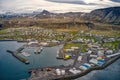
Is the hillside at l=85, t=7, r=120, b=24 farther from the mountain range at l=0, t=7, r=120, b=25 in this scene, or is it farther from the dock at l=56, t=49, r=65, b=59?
the dock at l=56, t=49, r=65, b=59

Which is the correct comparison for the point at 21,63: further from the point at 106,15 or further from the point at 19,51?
the point at 106,15

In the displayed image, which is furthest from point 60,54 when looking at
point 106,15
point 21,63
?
point 106,15

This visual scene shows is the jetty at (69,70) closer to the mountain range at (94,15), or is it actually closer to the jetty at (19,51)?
the jetty at (19,51)

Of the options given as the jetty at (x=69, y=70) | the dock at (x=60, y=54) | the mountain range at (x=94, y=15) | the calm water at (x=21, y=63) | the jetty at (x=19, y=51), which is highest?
the mountain range at (x=94, y=15)

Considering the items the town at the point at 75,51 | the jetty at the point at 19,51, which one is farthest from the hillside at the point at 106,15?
the jetty at the point at 19,51

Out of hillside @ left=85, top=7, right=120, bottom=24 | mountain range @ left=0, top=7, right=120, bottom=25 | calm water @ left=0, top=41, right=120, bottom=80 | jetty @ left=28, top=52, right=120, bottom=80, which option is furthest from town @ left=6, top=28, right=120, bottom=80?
mountain range @ left=0, top=7, right=120, bottom=25

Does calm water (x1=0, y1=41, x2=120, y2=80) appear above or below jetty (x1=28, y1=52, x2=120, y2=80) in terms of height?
below

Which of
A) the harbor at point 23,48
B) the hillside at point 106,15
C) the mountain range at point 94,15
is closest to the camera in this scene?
the harbor at point 23,48

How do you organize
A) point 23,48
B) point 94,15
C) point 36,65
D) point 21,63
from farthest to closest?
point 94,15 → point 23,48 → point 21,63 → point 36,65

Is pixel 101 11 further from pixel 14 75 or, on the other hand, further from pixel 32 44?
pixel 14 75
